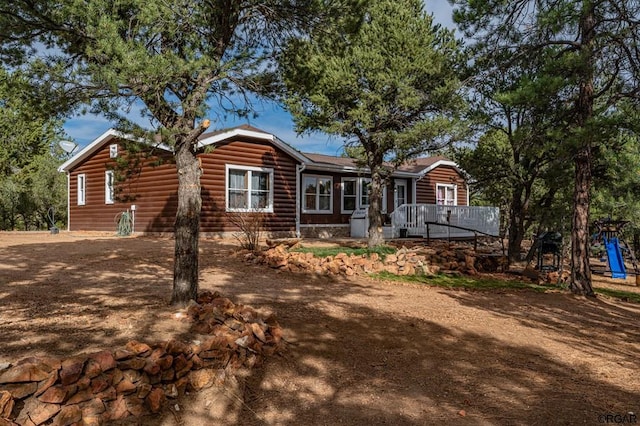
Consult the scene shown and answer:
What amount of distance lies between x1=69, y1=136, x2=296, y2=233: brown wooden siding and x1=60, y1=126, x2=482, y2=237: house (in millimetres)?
35

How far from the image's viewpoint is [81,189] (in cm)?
1998

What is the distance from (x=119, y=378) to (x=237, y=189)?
13.6 metres

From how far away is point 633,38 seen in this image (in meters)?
7.91

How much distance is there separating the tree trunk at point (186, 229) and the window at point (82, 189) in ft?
56.3

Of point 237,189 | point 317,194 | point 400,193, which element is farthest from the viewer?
point 400,193

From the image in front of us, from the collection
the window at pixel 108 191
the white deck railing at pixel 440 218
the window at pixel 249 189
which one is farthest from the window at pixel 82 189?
the white deck railing at pixel 440 218

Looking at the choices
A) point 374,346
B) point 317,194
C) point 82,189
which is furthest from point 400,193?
point 374,346

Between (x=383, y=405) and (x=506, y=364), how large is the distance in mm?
1678

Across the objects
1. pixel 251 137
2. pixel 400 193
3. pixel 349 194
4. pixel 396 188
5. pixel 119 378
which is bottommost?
pixel 119 378

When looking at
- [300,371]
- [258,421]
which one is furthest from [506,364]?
[258,421]

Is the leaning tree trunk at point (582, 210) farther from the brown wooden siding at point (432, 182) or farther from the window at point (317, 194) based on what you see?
the brown wooden siding at point (432, 182)

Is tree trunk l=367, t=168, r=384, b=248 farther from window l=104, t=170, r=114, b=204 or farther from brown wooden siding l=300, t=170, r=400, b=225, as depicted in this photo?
window l=104, t=170, r=114, b=204

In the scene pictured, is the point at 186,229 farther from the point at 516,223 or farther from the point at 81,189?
the point at 81,189

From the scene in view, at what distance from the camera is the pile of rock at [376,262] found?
9.92 meters
